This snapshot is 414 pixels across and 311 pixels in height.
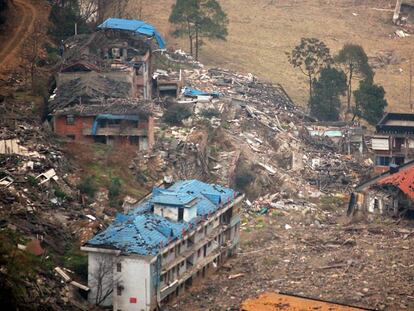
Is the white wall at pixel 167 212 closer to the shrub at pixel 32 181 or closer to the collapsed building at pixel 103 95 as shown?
the shrub at pixel 32 181

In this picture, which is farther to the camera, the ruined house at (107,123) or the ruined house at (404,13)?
the ruined house at (404,13)

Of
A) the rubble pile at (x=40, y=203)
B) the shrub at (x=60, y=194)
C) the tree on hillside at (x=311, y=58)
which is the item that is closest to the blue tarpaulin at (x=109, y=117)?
the rubble pile at (x=40, y=203)

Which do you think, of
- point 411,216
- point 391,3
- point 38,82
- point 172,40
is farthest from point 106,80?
point 391,3

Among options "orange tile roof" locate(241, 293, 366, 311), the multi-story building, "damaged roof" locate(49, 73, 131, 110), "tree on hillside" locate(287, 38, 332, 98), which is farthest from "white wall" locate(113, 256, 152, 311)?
"tree on hillside" locate(287, 38, 332, 98)

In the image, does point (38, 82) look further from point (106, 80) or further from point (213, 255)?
point (213, 255)

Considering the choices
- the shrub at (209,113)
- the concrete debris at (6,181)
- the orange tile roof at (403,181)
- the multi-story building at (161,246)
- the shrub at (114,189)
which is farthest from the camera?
the shrub at (209,113)

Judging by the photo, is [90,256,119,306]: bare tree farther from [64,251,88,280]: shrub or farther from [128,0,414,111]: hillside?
[128,0,414,111]: hillside
